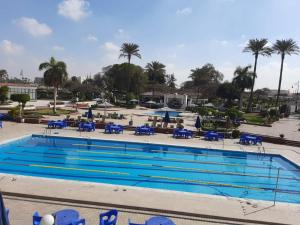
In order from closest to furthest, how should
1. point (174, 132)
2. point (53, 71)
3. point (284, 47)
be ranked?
1. point (174, 132)
2. point (53, 71)
3. point (284, 47)

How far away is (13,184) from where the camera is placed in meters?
10.8

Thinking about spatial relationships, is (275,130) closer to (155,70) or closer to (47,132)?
(47,132)

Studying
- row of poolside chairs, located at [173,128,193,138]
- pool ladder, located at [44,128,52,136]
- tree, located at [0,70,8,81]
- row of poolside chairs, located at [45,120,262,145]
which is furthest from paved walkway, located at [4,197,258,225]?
tree, located at [0,70,8,81]

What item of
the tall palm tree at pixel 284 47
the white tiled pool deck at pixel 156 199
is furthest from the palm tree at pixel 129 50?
the white tiled pool deck at pixel 156 199

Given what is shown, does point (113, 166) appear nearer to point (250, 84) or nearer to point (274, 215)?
point (274, 215)

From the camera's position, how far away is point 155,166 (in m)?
16.7

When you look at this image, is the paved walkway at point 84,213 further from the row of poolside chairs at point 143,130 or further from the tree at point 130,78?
the tree at point 130,78

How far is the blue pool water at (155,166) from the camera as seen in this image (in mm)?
13695

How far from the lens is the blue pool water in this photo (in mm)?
13695

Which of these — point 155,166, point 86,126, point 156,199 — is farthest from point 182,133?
point 156,199

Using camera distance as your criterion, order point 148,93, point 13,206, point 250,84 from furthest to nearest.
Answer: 1. point 148,93
2. point 250,84
3. point 13,206

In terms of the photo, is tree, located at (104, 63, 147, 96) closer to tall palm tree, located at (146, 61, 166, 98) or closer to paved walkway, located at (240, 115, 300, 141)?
tall palm tree, located at (146, 61, 166, 98)

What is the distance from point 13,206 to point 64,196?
1.53 metres

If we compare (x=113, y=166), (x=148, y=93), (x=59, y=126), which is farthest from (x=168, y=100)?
(x=113, y=166)
